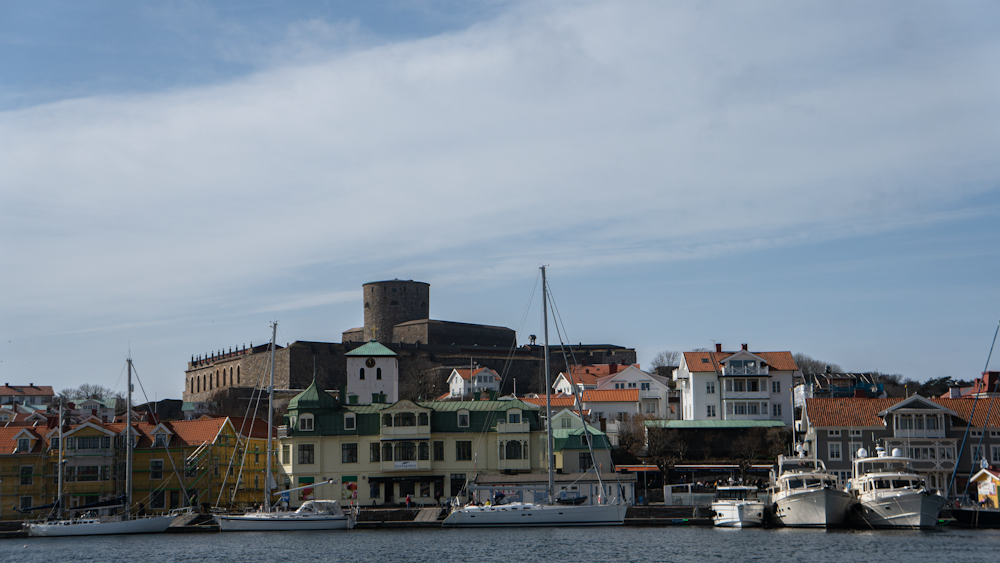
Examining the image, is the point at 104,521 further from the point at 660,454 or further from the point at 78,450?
the point at 660,454

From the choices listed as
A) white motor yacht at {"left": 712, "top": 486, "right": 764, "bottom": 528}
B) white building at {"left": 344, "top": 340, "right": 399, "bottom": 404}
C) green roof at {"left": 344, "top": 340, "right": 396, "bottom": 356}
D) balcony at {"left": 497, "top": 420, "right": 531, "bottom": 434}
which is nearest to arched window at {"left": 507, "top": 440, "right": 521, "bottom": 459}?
balcony at {"left": 497, "top": 420, "right": 531, "bottom": 434}

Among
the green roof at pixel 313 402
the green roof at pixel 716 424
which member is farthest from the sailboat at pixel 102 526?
the green roof at pixel 716 424

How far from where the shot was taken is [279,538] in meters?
53.5

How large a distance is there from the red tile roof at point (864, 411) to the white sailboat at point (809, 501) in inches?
437

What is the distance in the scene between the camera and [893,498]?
171ft

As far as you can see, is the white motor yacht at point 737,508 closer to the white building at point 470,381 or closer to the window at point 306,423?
the window at point 306,423

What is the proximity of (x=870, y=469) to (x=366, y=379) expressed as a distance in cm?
3788

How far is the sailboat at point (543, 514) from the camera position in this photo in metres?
54.6

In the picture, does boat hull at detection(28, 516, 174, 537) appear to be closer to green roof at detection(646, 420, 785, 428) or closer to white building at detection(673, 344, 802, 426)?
green roof at detection(646, 420, 785, 428)

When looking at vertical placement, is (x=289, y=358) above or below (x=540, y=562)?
above

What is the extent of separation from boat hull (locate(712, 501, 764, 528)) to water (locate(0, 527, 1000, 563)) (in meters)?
0.82

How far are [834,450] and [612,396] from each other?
28041mm

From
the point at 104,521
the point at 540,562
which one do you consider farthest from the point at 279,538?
the point at 540,562

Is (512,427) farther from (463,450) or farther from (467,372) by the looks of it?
(467,372)
